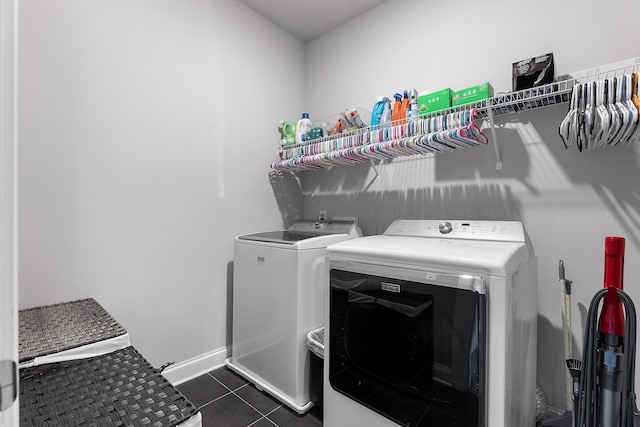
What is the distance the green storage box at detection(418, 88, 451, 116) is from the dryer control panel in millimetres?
631

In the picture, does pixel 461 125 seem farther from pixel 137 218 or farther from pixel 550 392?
pixel 137 218

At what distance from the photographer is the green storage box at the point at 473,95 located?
1529 millimetres

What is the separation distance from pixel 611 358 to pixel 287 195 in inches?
86.9

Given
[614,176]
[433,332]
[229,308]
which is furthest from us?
[229,308]

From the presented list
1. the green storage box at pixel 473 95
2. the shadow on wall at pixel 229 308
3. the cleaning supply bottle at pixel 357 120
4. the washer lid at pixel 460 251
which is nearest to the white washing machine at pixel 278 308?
the shadow on wall at pixel 229 308

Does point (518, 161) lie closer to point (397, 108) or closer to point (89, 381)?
point (397, 108)

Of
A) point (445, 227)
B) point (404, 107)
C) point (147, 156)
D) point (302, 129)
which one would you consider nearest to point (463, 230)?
point (445, 227)

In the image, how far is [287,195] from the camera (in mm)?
2688

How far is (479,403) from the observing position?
1.04m

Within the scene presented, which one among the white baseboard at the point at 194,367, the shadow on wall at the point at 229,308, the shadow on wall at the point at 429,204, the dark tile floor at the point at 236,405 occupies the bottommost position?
Answer: the dark tile floor at the point at 236,405

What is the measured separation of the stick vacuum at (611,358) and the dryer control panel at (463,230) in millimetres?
503

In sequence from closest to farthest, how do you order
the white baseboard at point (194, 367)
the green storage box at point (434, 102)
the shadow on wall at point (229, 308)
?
the green storage box at point (434, 102) → the white baseboard at point (194, 367) → the shadow on wall at point (229, 308)

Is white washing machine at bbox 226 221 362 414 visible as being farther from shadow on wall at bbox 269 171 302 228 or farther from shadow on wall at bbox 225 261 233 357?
shadow on wall at bbox 269 171 302 228

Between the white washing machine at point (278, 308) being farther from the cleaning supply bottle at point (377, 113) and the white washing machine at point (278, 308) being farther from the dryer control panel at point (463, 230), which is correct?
the cleaning supply bottle at point (377, 113)
